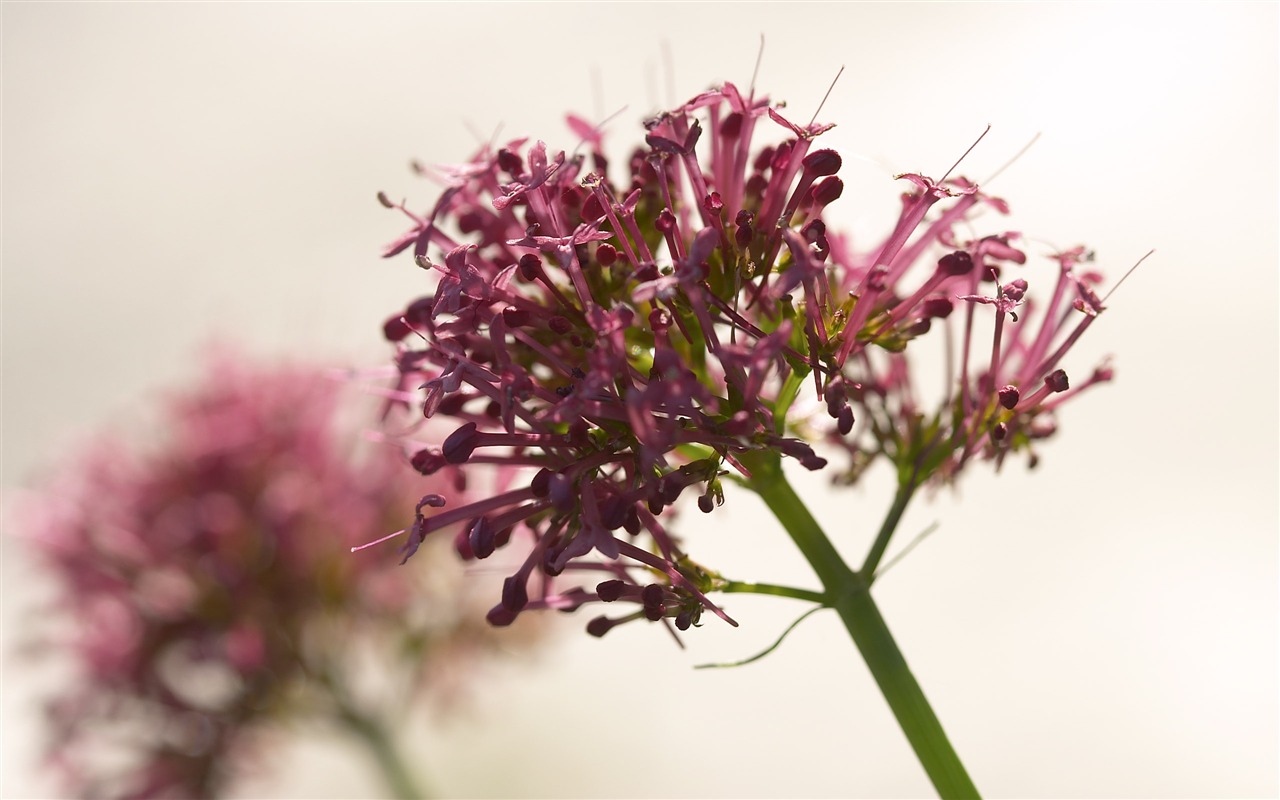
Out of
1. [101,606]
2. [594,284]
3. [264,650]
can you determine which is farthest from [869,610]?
[101,606]

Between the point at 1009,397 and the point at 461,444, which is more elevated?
the point at 461,444

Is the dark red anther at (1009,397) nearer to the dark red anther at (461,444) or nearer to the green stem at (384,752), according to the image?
the dark red anther at (461,444)

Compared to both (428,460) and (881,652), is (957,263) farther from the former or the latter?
(428,460)

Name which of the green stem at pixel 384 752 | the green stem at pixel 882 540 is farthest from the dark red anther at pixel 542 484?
the green stem at pixel 384 752

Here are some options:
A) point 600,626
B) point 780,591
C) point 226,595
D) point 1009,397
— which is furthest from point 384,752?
point 1009,397

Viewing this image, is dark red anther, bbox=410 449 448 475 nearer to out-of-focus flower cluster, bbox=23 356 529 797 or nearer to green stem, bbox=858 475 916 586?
green stem, bbox=858 475 916 586
